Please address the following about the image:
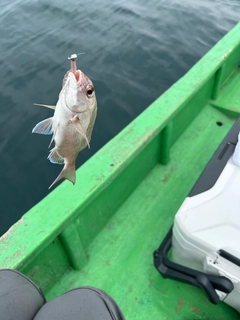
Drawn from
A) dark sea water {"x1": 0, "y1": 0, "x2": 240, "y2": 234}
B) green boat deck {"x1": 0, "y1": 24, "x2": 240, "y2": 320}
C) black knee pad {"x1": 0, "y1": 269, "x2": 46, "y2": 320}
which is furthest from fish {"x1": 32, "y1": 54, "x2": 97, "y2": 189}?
dark sea water {"x1": 0, "y1": 0, "x2": 240, "y2": 234}

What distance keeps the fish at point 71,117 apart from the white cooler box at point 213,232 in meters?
0.85

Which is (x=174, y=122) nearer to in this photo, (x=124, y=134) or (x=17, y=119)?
(x=124, y=134)

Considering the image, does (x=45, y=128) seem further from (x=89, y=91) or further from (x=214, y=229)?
(x=214, y=229)

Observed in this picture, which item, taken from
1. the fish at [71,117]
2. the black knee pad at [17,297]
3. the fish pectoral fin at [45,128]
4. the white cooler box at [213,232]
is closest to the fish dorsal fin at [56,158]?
the fish at [71,117]

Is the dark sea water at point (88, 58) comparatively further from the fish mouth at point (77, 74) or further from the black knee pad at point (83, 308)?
the fish mouth at point (77, 74)

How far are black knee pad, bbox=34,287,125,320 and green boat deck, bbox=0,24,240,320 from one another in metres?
0.71

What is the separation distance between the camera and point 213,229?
64.9 inches

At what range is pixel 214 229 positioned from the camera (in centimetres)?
165

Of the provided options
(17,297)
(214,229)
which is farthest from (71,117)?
(214,229)

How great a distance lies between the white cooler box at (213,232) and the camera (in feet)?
5.24

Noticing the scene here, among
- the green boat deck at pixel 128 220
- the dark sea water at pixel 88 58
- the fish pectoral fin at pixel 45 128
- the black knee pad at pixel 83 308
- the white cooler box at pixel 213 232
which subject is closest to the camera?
the black knee pad at pixel 83 308

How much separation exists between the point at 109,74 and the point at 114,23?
2434 mm

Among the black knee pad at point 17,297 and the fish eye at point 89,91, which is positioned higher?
the fish eye at point 89,91

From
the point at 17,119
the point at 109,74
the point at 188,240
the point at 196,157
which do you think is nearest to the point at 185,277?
the point at 188,240
